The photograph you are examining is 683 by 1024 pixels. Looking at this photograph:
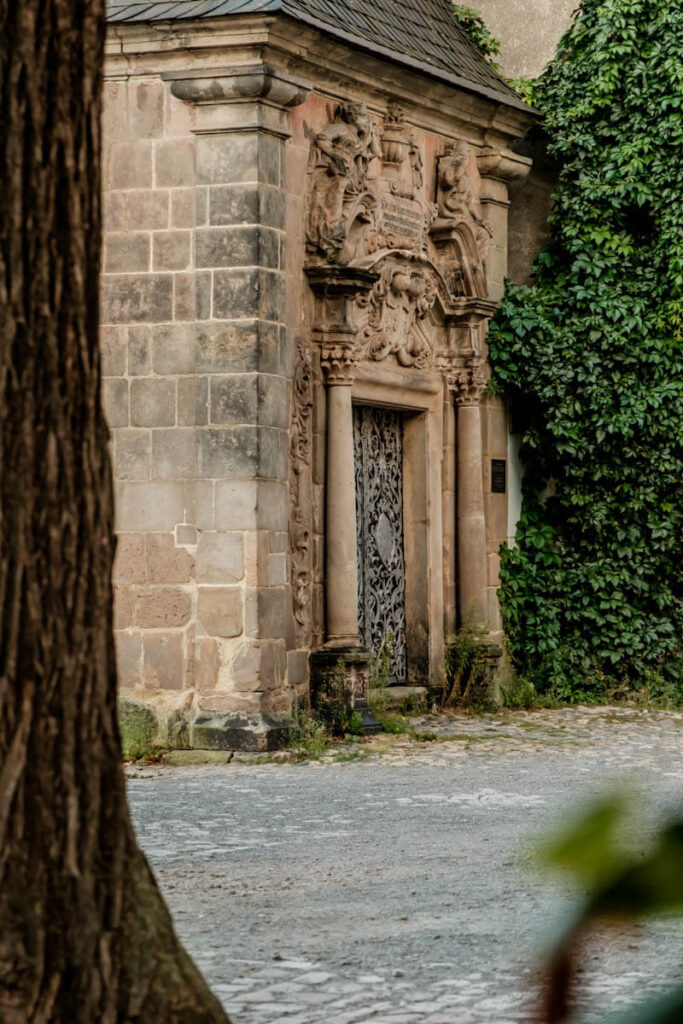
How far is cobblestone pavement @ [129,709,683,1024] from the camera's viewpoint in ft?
15.4

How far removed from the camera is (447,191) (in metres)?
14.0

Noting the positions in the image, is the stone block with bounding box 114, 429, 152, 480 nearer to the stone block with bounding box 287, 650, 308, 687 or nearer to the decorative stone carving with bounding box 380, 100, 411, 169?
the stone block with bounding box 287, 650, 308, 687

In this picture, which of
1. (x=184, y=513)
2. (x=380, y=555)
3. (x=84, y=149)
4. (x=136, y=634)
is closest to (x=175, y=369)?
(x=184, y=513)

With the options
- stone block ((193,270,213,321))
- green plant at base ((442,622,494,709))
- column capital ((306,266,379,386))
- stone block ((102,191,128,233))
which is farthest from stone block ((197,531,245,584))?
green plant at base ((442,622,494,709))

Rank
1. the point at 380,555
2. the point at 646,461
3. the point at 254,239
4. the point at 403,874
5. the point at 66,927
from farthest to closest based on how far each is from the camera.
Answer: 1. the point at 646,461
2. the point at 380,555
3. the point at 254,239
4. the point at 403,874
5. the point at 66,927

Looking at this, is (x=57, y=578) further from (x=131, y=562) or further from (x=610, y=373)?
(x=610, y=373)

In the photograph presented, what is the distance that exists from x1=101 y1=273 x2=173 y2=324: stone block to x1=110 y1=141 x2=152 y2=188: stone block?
603mm

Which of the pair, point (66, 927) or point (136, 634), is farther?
point (136, 634)

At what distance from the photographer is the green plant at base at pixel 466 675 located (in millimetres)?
13758

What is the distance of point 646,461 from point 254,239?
15.8 feet

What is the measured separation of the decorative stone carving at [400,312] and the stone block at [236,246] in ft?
5.09

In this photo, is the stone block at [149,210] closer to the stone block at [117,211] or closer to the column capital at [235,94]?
the stone block at [117,211]

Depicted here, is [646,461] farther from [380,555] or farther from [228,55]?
[228,55]

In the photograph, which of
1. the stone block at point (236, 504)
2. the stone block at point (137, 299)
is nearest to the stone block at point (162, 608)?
the stone block at point (236, 504)
